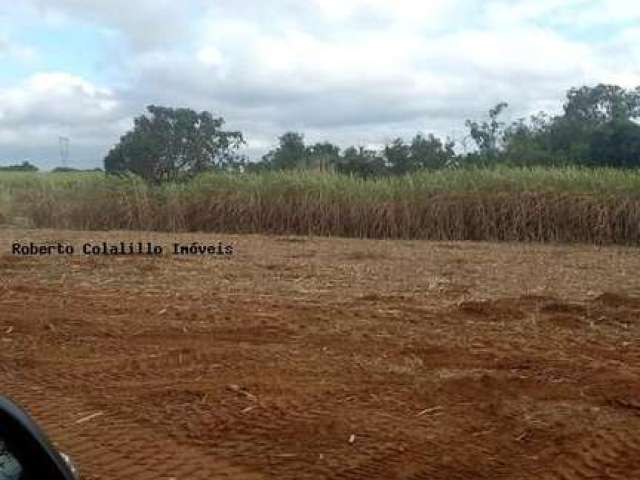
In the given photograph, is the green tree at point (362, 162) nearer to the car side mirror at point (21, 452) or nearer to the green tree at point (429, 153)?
the green tree at point (429, 153)

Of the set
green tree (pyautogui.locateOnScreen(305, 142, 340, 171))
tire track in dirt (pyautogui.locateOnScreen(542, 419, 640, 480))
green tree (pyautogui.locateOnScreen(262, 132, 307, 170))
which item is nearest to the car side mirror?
tire track in dirt (pyautogui.locateOnScreen(542, 419, 640, 480))

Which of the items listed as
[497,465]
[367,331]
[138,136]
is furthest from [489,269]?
[138,136]

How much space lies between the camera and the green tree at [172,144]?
30.9 meters

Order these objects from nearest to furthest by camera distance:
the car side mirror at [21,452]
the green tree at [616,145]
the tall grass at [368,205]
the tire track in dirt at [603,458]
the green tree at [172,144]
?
the car side mirror at [21,452]
the tire track in dirt at [603,458]
the tall grass at [368,205]
the green tree at [616,145]
the green tree at [172,144]

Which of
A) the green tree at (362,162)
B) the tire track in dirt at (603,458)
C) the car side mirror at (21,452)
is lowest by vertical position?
the tire track in dirt at (603,458)

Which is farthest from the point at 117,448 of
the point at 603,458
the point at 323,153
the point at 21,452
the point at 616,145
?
the point at 323,153

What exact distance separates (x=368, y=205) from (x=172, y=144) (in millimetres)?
14502

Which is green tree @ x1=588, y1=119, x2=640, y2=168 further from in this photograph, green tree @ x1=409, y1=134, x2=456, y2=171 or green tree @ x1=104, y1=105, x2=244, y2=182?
green tree @ x1=104, y1=105, x2=244, y2=182

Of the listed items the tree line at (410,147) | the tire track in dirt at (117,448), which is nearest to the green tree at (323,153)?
the tree line at (410,147)

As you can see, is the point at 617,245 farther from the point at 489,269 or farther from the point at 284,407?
the point at 284,407

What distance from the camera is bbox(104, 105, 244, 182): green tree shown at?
30859 mm

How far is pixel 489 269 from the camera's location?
1097 cm

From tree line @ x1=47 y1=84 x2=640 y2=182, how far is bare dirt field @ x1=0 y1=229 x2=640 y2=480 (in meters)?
15.4

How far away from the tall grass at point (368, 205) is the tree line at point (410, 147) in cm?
307
